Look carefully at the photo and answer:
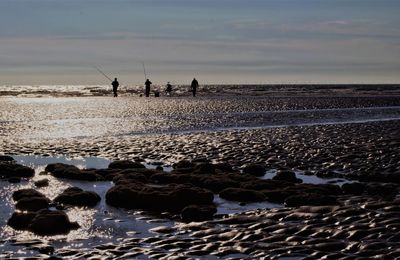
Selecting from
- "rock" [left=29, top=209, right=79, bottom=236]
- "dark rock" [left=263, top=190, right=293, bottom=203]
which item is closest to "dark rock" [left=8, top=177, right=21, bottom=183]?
"rock" [left=29, top=209, right=79, bottom=236]

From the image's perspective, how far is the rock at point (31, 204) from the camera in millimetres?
14164

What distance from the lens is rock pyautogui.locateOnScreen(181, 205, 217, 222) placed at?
1325 centimetres

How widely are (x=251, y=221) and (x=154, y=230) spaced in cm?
215

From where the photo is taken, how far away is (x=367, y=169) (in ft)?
66.8

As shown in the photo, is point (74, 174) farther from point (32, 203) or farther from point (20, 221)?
point (20, 221)

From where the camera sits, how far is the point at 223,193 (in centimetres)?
1570

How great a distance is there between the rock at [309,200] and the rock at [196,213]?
213cm

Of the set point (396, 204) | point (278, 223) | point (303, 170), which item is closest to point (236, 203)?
point (278, 223)

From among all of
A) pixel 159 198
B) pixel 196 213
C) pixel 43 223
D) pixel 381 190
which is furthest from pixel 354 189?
pixel 43 223

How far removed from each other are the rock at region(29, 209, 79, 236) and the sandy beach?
0.58ft

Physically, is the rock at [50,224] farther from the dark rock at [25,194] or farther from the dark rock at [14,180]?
the dark rock at [14,180]

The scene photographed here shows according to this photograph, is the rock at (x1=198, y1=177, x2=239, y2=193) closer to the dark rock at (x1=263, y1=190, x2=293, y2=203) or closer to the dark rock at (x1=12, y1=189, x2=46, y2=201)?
the dark rock at (x1=263, y1=190, x2=293, y2=203)

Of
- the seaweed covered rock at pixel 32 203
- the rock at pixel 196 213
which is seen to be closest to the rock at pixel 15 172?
the seaweed covered rock at pixel 32 203

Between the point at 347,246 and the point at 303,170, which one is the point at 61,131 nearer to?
the point at 303,170
